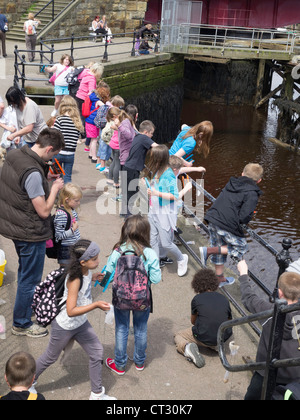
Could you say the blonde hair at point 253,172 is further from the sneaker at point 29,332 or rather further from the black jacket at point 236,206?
the sneaker at point 29,332

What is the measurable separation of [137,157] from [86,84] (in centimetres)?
375

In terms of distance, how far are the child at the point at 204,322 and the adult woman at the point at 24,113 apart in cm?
321

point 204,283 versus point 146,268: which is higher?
point 146,268

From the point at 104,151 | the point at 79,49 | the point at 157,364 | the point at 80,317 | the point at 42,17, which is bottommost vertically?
the point at 157,364

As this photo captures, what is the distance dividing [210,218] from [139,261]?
175 centimetres

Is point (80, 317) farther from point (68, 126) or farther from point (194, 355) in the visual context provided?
point (68, 126)

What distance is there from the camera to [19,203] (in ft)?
15.0

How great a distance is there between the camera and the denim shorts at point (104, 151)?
30.6 ft

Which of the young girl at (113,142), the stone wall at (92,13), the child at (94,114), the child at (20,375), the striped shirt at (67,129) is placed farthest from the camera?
the stone wall at (92,13)

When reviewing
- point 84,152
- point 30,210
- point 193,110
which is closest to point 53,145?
point 30,210

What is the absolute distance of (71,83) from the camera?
10844 millimetres

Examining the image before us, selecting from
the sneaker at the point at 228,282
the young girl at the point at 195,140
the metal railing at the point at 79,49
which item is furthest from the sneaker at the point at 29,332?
the metal railing at the point at 79,49

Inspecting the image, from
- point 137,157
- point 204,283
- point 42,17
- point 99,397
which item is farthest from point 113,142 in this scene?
point 42,17
